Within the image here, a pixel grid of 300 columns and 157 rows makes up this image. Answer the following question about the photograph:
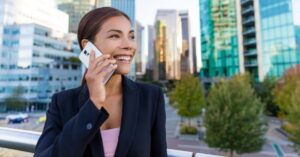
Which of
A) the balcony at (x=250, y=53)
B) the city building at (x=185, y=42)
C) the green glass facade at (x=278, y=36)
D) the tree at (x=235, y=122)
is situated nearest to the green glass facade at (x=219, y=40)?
the balcony at (x=250, y=53)

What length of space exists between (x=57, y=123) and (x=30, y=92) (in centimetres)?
1166

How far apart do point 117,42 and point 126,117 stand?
0.16 meters

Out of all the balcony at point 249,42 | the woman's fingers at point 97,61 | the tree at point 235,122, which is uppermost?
the balcony at point 249,42

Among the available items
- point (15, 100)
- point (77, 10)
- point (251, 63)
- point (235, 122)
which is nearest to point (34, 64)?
point (15, 100)

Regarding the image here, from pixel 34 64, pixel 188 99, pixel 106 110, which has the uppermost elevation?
pixel 34 64

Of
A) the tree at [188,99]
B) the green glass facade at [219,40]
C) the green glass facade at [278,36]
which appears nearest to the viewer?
the tree at [188,99]

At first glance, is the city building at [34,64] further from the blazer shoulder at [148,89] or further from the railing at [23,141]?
the blazer shoulder at [148,89]

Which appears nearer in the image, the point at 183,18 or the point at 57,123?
the point at 57,123

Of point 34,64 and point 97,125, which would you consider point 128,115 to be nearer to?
point 97,125

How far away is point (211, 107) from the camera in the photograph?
5.57 meters

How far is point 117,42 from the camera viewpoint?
16.5 inches

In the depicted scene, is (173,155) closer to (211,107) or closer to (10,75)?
(211,107)

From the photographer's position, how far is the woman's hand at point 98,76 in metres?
0.35

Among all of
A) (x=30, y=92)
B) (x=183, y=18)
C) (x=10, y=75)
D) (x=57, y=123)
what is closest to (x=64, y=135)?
(x=57, y=123)
